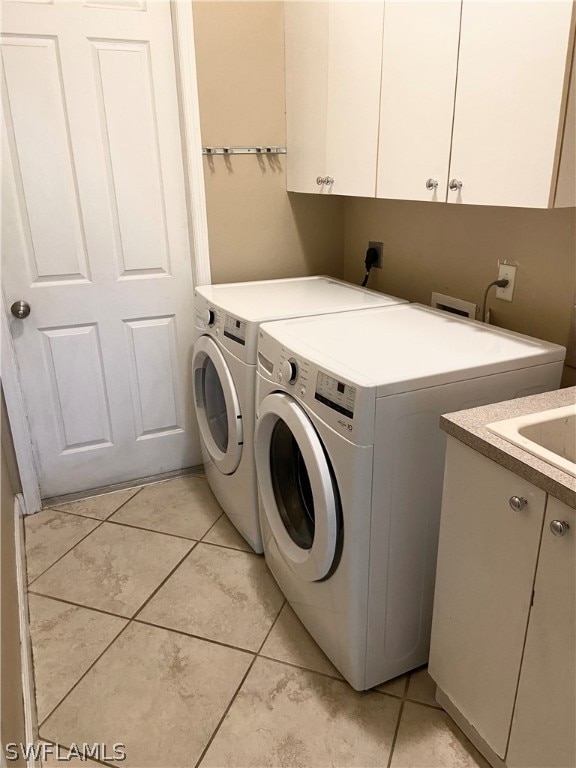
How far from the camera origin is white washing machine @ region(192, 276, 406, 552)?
71.8 inches

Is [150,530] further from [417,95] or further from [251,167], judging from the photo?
[417,95]

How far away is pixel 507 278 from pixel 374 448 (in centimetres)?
83

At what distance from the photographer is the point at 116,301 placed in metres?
2.30

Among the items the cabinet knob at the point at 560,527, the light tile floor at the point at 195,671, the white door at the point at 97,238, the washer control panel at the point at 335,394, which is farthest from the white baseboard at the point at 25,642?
the cabinet knob at the point at 560,527

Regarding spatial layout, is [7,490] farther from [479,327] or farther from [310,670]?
[479,327]

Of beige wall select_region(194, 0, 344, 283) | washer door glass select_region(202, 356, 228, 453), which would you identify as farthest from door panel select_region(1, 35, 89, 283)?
washer door glass select_region(202, 356, 228, 453)

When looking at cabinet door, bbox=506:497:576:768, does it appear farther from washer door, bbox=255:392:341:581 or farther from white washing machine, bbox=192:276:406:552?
white washing machine, bbox=192:276:406:552

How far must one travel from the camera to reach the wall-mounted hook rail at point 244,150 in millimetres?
2234

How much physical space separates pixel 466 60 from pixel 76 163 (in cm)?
142

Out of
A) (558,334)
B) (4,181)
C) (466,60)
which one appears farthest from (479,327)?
(4,181)

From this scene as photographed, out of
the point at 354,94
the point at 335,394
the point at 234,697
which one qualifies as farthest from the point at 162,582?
the point at 354,94

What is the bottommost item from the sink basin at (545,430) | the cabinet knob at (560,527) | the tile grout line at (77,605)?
the tile grout line at (77,605)

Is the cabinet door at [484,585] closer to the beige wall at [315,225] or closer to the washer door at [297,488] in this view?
the washer door at [297,488]

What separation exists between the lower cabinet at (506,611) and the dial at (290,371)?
437mm
